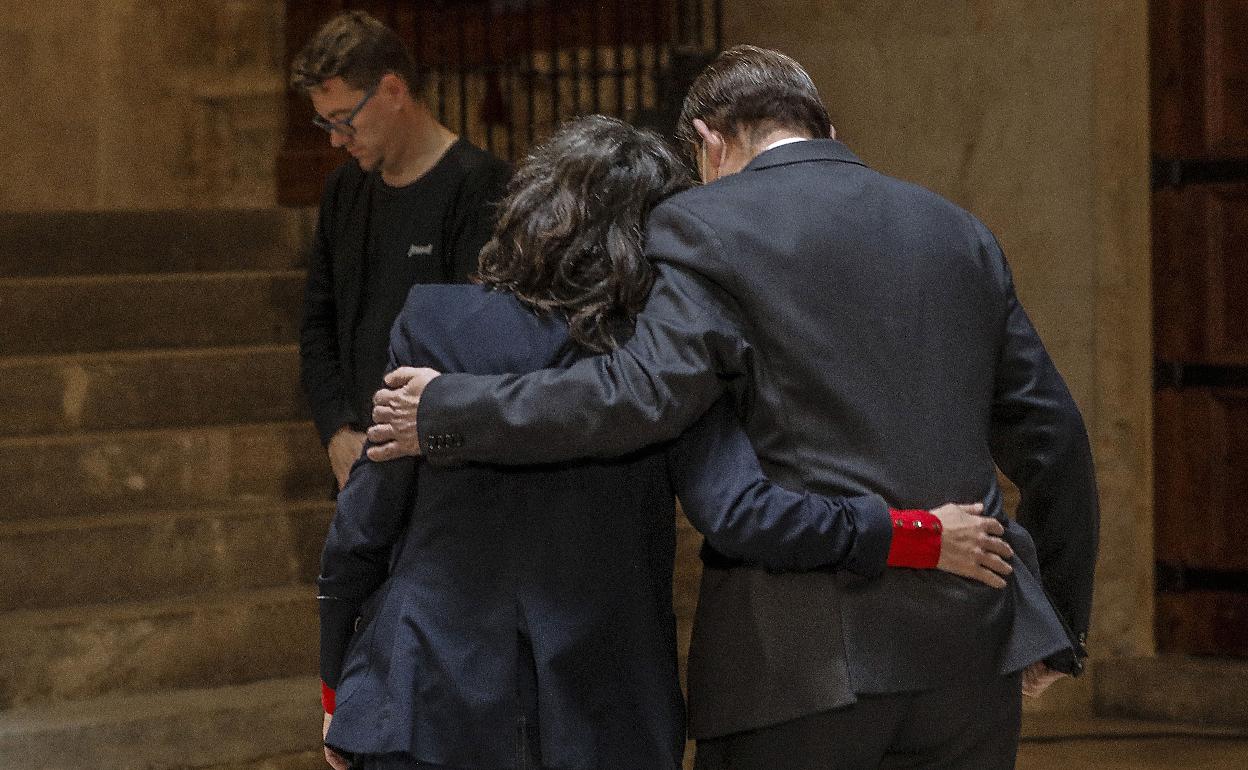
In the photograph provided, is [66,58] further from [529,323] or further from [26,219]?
[529,323]

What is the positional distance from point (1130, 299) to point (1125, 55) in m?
0.74

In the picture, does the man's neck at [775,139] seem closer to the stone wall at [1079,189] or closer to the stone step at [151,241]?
the stone wall at [1079,189]

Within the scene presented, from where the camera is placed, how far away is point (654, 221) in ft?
7.50

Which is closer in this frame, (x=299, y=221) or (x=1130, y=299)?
(x=1130, y=299)

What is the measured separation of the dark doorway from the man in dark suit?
429 centimetres

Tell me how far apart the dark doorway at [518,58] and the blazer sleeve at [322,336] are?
2.68 metres

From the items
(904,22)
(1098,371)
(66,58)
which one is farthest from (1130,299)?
(66,58)

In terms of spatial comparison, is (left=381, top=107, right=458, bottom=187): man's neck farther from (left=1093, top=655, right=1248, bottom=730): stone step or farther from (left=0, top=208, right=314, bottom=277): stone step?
(left=1093, top=655, right=1248, bottom=730): stone step

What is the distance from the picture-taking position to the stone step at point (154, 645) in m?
4.32

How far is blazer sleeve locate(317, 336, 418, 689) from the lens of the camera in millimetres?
2330

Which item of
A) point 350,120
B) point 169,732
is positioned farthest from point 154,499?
point 350,120

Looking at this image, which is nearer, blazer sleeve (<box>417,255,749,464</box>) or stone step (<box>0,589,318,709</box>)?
blazer sleeve (<box>417,255,749,464</box>)

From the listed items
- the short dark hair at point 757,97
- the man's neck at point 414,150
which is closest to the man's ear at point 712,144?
the short dark hair at point 757,97

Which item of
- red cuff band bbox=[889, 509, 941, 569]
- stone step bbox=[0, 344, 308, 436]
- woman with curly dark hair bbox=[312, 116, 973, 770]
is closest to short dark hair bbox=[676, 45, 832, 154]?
woman with curly dark hair bbox=[312, 116, 973, 770]
